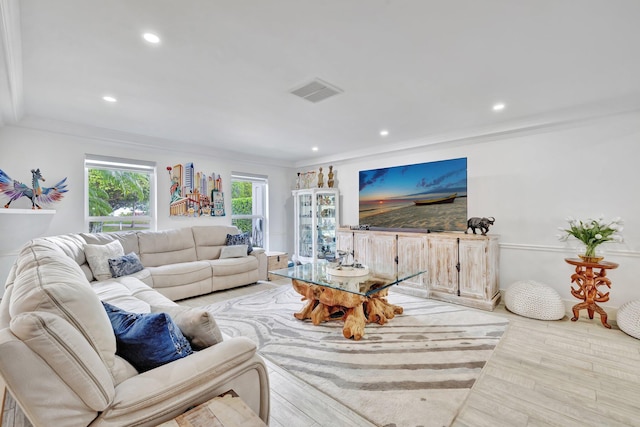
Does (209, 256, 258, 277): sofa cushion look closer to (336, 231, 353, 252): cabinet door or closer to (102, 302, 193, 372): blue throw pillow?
(336, 231, 353, 252): cabinet door

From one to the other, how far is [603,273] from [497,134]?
199 cm

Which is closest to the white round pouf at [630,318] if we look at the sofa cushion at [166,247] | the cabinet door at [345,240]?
the cabinet door at [345,240]

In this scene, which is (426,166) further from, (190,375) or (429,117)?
(190,375)

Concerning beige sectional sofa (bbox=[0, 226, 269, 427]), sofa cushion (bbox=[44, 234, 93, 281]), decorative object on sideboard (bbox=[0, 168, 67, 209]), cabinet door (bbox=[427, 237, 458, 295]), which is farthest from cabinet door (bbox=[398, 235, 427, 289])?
decorative object on sideboard (bbox=[0, 168, 67, 209])

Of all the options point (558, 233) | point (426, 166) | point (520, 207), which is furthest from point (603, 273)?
point (426, 166)

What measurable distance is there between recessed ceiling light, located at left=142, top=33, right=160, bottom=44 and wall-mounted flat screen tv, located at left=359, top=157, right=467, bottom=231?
12.6 ft

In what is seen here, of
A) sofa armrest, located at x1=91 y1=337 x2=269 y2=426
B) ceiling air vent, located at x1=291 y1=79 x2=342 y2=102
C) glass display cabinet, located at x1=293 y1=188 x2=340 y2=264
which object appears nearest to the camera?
sofa armrest, located at x1=91 y1=337 x2=269 y2=426

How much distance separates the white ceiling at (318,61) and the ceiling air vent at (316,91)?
0.27ft

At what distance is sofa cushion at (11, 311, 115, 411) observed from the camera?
92 cm

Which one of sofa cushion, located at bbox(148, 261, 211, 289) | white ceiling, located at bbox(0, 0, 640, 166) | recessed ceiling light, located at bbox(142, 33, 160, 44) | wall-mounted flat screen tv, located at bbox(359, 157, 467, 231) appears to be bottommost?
sofa cushion, located at bbox(148, 261, 211, 289)

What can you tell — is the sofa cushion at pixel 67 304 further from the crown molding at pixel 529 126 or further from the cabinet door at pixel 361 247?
the crown molding at pixel 529 126

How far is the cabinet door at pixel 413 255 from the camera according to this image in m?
4.27

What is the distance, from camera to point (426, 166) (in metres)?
4.69

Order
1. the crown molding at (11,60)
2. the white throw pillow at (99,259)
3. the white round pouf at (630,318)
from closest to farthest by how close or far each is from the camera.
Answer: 1. the crown molding at (11,60)
2. the white round pouf at (630,318)
3. the white throw pillow at (99,259)
